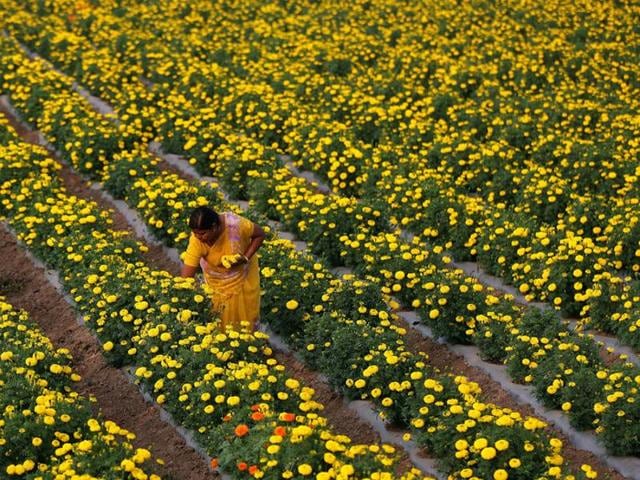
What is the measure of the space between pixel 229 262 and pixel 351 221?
2.47m

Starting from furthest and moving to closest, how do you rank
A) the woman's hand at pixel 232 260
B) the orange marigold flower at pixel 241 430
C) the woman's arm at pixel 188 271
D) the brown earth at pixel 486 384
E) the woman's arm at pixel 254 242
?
the woman's arm at pixel 188 271, the woman's arm at pixel 254 242, the woman's hand at pixel 232 260, the brown earth at pixel 486 384, the orange marigold flower at pixel 241 430

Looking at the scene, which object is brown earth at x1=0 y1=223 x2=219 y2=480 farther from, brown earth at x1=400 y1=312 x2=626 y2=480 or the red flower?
brown earth at x1=400 y1=312 x2=626 y2=480

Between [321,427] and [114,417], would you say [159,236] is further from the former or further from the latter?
[321,427]

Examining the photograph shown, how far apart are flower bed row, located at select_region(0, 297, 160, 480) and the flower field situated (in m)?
0.02

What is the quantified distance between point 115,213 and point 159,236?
3.86ft

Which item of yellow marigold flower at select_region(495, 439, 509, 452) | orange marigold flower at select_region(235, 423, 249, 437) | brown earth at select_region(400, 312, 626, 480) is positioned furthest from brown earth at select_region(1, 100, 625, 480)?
orange marigold flower at select_region(235, 423, 249, 437)

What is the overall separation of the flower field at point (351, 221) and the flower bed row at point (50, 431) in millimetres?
21

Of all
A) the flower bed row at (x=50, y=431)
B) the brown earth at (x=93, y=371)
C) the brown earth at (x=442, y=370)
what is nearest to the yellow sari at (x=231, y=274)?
the brown earth at (x=442, y=370)

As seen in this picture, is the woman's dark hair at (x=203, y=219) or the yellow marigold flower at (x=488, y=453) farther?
the woman's dark hair at (x=203, y=219)

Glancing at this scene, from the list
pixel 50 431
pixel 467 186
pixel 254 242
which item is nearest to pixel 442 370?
pixel 254 242

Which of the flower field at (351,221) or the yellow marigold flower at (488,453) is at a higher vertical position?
the yellow marigold flower at (488,453)

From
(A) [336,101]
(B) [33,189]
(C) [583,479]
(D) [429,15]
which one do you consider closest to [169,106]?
(A) [336,101]

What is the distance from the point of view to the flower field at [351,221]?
653 cm

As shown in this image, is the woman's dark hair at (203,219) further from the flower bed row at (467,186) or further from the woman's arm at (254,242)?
the flower bed row at (467,186)
